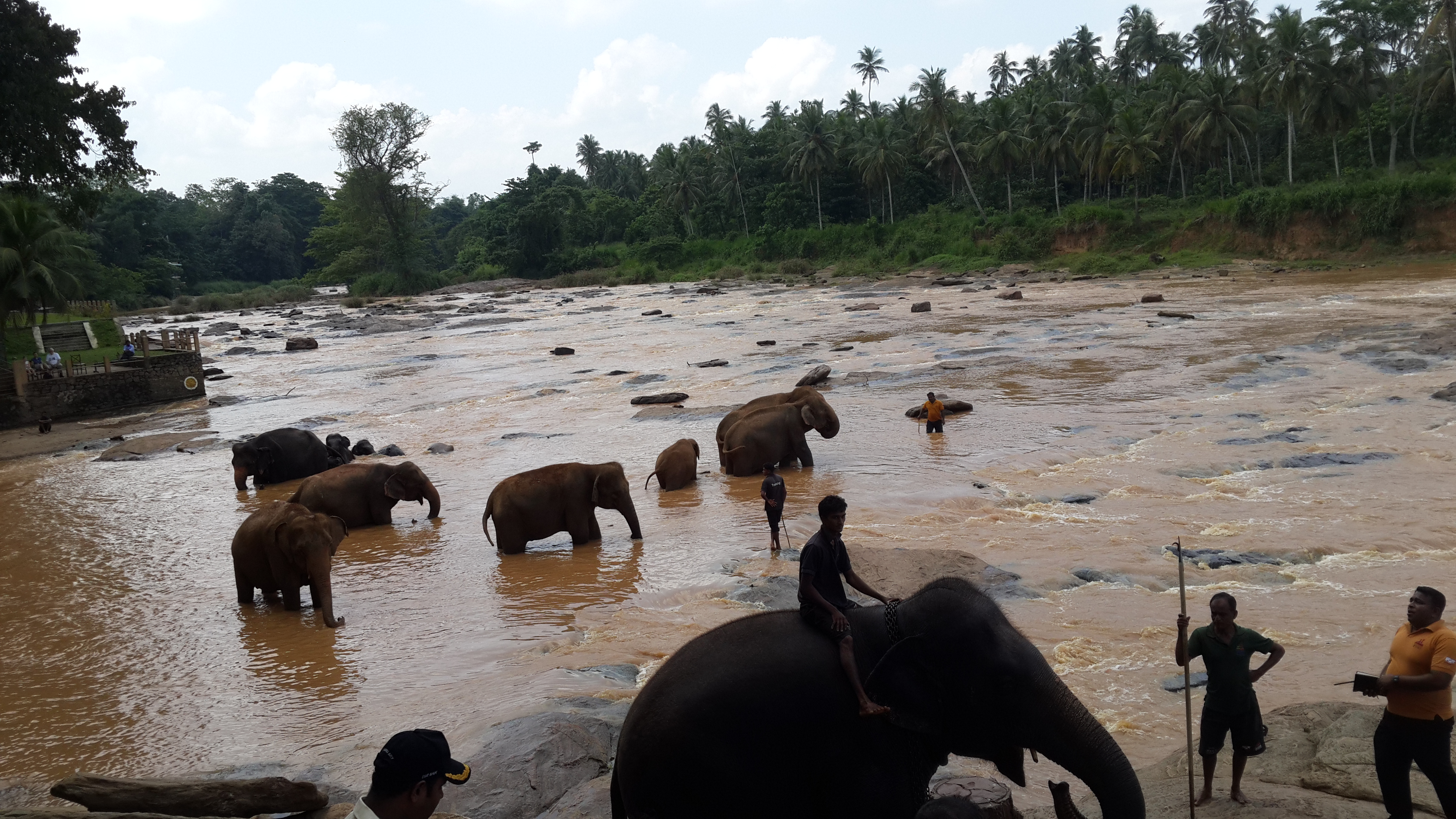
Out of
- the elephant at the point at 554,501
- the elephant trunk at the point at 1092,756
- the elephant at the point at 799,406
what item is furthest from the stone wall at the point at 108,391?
the elephant trunk at the point at 1092,756

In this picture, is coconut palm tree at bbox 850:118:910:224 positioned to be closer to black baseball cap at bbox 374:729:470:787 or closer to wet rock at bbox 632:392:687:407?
Result: wet rock at bbox 632:392:687:407

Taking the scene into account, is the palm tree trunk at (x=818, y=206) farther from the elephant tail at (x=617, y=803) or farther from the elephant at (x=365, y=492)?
the elephant tail at (x=617, y=803)

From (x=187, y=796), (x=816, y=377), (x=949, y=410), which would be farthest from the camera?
(x=816, y=377)

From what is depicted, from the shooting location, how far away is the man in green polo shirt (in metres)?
5.12

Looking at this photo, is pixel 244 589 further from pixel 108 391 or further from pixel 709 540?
pixel 108 391

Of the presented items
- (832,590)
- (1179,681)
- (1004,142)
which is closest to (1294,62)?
(1004,142)

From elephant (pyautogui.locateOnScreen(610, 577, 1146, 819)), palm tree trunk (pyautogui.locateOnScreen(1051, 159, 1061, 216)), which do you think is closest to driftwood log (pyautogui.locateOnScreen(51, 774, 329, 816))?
elephant (pyautogui.locateOnScreen(610, 577, 1146, 819))

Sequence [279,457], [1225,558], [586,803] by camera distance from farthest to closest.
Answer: [279,457] → [1225,558] → [586,803]

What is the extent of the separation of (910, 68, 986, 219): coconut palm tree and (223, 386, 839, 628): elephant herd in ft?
197

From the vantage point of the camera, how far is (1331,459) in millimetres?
13602

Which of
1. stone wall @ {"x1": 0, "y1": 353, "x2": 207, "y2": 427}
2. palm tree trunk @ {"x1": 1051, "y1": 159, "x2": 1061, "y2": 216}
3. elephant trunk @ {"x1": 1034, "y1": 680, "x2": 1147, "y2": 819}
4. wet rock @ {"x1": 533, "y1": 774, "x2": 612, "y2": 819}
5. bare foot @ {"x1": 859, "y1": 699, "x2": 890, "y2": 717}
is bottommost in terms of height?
wet rock @ {"x1": 533, "y1": 774, "x2": 612, "y2": 819}

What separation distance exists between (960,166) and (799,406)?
199ft

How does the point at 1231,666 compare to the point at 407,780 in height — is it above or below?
below

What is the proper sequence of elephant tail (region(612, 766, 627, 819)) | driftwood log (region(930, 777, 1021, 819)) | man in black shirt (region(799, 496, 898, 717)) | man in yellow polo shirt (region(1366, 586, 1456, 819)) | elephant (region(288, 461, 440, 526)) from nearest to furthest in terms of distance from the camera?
man in black shirt (region(799, 496, 898, 717)) < elephant tail (region(612, 766, 627, 819)) < driftwood log (region(930, 777, 1021, 819)) < man in yellow polo shirt (region(1366, 586, 1456, 819)) < elephant (region(288, 461, 440, 526))
